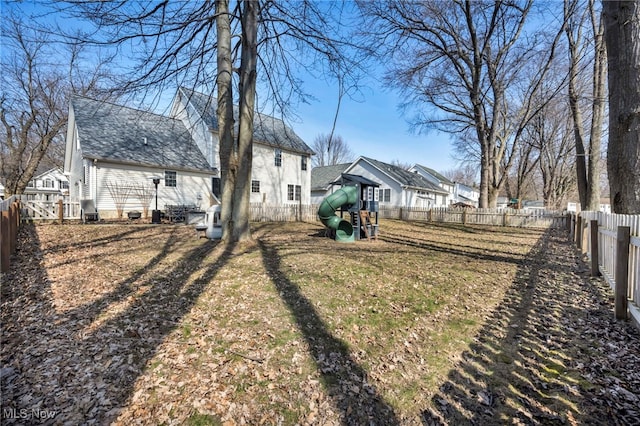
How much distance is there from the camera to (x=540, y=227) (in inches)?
696

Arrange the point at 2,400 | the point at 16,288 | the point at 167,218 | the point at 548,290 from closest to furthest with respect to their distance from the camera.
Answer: the point at 2,400 → the point at 16,288 → the point at 548,290 → the point at 167,218

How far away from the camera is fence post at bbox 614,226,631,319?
394cm

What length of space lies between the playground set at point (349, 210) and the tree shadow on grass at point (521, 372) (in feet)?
20.8

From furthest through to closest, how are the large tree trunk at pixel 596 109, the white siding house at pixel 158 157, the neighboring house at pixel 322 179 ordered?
the neighboring house at pixel 322 179 < the white siding house at pixel 158 157 < the large tree trunk at pixel 596 109

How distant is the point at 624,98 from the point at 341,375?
6494 mm

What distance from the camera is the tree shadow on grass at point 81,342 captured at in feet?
7.98

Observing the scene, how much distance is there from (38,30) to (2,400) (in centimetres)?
741

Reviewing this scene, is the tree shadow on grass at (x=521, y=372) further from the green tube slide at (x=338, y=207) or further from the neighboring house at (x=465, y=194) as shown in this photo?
the neighboring house at (x=465, y=194)

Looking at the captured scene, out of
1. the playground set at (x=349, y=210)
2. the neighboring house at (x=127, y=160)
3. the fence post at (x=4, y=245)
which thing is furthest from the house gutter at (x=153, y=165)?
the playground set at (x=349, y=210)

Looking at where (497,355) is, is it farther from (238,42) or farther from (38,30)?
(238,42)

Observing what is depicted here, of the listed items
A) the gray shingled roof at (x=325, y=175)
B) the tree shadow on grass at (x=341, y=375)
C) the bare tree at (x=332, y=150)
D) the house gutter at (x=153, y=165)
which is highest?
the bare tree at (x=332, y=150)

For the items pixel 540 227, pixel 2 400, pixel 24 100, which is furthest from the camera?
pixel 24 100

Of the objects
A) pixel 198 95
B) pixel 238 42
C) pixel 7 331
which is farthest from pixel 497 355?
pixel 198 95

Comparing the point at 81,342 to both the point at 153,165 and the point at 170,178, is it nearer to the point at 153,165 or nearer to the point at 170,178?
the point at 153,165
